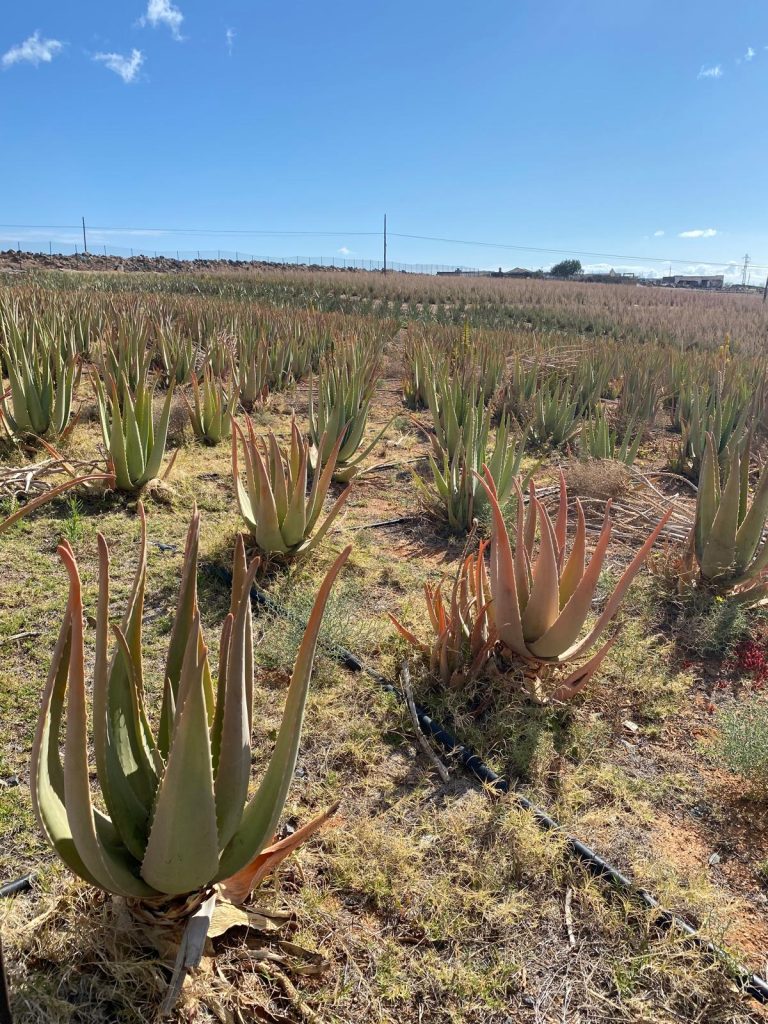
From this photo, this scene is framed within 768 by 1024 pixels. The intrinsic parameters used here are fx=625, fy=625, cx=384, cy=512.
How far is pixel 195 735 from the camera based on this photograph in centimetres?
113

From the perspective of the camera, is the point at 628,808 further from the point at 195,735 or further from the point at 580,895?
the point at 195,735

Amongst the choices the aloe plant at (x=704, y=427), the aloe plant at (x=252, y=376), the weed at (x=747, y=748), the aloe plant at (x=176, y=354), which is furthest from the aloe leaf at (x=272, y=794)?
the aloe plant at (x=176, y=354)

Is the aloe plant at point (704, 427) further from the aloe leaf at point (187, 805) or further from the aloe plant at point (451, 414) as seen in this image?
the aloe leaf at point (187, 805)

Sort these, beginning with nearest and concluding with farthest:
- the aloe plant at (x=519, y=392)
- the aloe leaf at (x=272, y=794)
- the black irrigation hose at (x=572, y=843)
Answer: the aloe leaf at (x=272, y=794) < the black irrigation hose at (x=572, y=843) < the aloe plant at (x=519, y=392)

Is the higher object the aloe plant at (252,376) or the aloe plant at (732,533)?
the aloe plant at (252,376)

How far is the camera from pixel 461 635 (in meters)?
2.71

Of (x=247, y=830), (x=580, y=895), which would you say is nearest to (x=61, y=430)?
(x=247, y=830)

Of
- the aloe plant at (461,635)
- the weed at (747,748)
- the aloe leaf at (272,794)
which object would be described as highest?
the aloe leaf at (272,794)

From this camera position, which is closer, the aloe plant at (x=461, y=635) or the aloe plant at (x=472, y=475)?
the aloe plant at (x=461, y=635)

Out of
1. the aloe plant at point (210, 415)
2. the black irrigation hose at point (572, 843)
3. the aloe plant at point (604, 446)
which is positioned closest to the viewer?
the black irrigation hose at point (572, 843)

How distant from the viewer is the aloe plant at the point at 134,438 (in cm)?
397

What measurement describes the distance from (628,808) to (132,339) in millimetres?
5956

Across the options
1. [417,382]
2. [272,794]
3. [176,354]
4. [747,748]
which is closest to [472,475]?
[747,748]

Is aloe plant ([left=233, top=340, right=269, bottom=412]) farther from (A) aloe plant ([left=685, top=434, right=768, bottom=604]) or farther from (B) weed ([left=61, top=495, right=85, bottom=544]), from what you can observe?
(A) aloe plant ([left=685, top=434, right=768, bottom=604])
